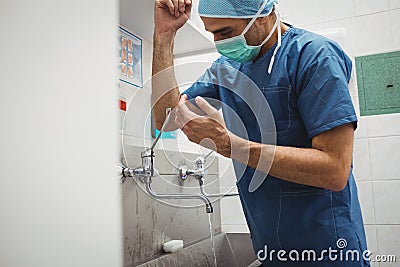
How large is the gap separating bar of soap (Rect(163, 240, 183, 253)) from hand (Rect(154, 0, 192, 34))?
61 centimetres

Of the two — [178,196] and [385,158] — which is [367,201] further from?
[178,196]

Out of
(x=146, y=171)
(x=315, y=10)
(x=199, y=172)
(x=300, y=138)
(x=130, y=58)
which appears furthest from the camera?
(x=315, y=10)

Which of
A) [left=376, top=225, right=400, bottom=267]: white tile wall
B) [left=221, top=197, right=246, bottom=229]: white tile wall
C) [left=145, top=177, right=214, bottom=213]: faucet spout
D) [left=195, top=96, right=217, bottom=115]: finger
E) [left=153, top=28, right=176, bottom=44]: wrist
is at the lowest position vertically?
[left=376, top=225, right=400, bottom=267]: white tile wall

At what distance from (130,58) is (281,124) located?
0.51 metres

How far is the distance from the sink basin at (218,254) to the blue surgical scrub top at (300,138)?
0.61ft

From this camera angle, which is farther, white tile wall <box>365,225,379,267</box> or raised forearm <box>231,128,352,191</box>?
white tile wall <box>365,225,379,267</box>

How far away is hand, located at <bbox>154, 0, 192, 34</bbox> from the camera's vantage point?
0.85 metres

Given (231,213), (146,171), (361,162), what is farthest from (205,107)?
(361,162)

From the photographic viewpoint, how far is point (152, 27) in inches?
44.5

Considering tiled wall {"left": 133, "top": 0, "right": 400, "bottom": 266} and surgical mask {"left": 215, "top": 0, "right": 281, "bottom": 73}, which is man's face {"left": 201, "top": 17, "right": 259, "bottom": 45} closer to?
surgical mask {"left": 215, "top": 0, "right": 281, "bottom": 73}

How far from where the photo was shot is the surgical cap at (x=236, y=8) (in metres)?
0.79

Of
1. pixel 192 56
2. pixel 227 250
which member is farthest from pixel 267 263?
pixel 192 56

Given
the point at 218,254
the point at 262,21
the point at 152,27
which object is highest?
the point at 152,27

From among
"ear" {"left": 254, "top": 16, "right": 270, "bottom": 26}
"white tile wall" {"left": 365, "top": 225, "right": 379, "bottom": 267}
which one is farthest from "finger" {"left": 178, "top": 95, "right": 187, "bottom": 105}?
"white tile wall" {"left": 365, "top": 225, "right": 379, "bottom": 267}
